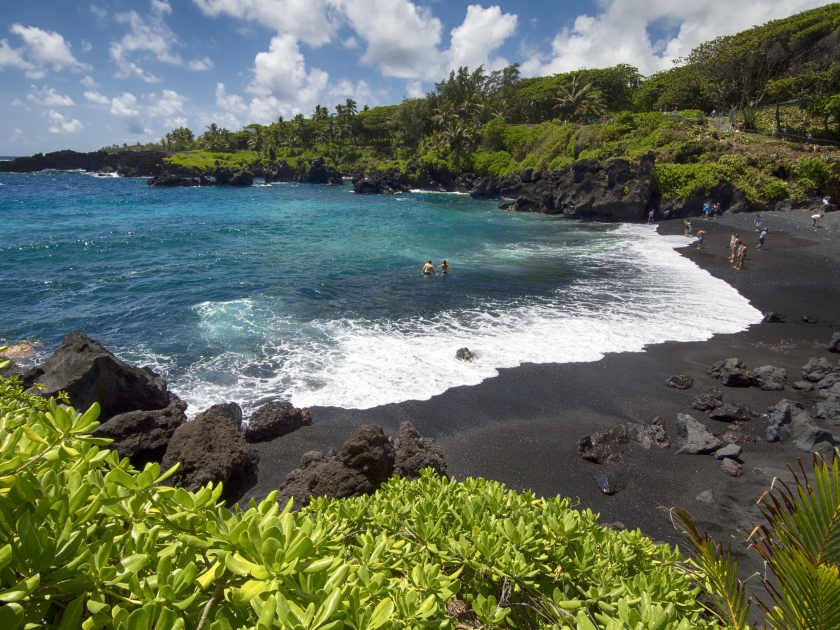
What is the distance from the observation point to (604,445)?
9.44 m

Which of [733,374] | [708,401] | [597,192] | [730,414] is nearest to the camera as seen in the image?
[730,414]

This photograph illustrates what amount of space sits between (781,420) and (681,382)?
2.38 m

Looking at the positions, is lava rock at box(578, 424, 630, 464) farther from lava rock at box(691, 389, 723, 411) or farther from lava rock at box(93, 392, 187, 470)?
lava rock at box(93, 392, 187, 470)

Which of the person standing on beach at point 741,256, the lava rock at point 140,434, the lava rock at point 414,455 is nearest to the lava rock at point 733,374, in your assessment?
the lava rock at point 414,455

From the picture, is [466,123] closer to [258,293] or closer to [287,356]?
[258,293]

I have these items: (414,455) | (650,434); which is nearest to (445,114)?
(650,434)

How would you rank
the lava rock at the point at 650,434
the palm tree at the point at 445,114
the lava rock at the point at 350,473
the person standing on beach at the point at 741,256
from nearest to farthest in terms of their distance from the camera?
1. the lava rock at the point at 350,473
2. the lava rock at the point at 650,434
3. the person standing on beach at the point at 741,256
4. the palm tree at the point at 445,114

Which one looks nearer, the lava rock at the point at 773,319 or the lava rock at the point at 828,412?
the lava rock at the point at 828,412

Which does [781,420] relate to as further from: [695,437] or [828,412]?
[695,437]

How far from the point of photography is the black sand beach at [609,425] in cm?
810

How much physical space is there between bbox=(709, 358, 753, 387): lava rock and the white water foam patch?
7.67ft

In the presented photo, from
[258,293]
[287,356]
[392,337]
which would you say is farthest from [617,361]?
[258,293]

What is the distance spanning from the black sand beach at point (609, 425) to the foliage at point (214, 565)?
3.80 m

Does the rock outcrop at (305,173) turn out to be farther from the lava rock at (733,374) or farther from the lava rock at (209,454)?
the lava rock at (209,454)
